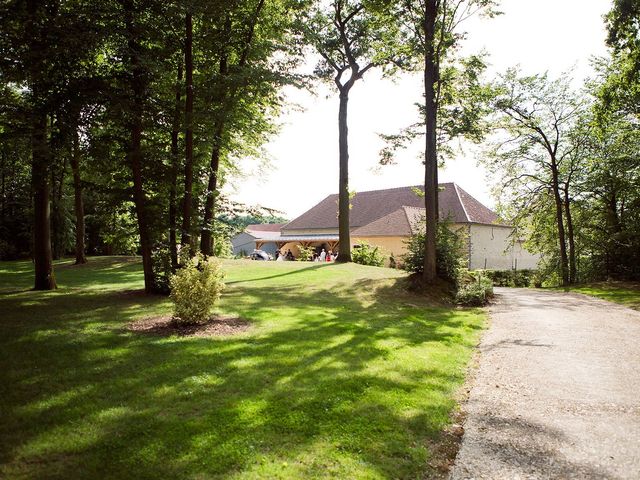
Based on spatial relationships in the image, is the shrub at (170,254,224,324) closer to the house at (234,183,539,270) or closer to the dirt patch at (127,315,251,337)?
the dirt patch at (127,315,251,337)

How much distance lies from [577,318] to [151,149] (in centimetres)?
1297

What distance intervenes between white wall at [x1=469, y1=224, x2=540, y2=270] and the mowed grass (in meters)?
29.8

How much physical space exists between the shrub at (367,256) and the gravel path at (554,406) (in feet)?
49.0

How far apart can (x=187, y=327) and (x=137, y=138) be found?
5940mm

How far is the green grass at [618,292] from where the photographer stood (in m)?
16.0

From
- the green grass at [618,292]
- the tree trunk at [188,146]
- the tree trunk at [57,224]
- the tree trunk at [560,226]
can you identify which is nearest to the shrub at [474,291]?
the green grass at [618,292]

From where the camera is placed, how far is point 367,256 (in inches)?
1005

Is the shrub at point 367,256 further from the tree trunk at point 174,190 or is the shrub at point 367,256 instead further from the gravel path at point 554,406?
the gravel path at point 554,406

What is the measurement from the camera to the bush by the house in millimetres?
15883

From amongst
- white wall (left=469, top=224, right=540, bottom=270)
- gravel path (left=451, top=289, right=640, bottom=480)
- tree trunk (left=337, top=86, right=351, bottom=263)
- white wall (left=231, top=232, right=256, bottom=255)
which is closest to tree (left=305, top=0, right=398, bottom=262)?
tree trunk (left=337, top=86, right=351, bottom=263)

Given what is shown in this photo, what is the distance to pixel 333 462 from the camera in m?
3.89

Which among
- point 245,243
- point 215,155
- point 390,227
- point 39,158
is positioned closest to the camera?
point 39,158

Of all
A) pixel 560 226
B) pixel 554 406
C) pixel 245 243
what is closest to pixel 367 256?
pixel 560 226

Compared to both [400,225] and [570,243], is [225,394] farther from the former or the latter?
[400,225]
